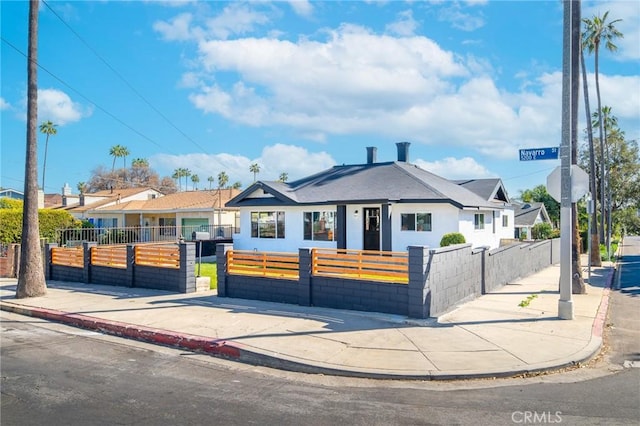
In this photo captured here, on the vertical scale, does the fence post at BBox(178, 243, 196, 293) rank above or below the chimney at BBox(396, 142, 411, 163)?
below

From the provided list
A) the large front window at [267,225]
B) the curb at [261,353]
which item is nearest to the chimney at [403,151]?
the large front window at [267,225]

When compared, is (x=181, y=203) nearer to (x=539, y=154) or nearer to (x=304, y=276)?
(x=304, y=276)

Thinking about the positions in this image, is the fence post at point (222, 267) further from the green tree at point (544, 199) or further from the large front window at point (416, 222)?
the green tree at point (544, 199)

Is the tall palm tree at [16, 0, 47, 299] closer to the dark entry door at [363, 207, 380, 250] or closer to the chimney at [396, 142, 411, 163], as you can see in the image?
the dark entry door at [363, 207, 380, 250]

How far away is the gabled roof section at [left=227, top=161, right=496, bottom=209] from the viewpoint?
2178 cm

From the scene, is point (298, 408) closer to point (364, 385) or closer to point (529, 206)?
point (364, 385)

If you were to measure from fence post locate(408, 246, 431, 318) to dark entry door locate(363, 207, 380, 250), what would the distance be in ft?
42.6

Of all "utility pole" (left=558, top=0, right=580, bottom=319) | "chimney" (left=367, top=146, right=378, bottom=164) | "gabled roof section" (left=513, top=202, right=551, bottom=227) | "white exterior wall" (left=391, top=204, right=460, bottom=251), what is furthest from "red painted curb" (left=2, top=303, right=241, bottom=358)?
"gabled roof section" (left=513, top=202, right=551, bottom=227)

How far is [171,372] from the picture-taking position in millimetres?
6840

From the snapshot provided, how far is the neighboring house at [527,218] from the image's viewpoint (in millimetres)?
42875

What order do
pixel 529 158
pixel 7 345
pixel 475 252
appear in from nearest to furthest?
pixel 7 345
pixel 529 158
pixel 475 252

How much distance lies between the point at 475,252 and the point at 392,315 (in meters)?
3.92

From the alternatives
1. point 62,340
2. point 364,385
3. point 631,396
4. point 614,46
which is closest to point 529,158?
point 631,396

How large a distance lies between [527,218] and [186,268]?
127 feet
